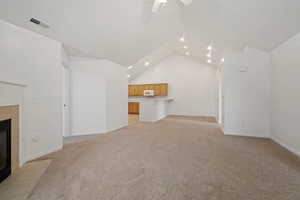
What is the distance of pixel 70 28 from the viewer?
8.49 feet

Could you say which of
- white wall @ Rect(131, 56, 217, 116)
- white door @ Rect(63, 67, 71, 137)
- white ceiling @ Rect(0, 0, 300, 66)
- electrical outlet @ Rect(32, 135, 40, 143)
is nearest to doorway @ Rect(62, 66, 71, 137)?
white door @ Rect(63, 67, 71, 137)

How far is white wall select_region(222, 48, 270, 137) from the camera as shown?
3.56m

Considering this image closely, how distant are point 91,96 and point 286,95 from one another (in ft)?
16.8

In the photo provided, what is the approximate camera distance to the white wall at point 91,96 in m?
3.82

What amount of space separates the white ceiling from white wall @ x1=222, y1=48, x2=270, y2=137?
1.25 ft

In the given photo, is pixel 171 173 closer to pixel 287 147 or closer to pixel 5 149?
pixel 5 149

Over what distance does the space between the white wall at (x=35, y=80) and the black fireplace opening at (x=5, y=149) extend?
0.39 m

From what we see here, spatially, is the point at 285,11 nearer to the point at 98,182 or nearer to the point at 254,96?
the point at 254,96

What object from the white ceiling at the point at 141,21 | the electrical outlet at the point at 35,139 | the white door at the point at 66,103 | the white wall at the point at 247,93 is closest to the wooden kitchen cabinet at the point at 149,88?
the white ceiling at the point at 141,21

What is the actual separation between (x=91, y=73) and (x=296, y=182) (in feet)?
15.9

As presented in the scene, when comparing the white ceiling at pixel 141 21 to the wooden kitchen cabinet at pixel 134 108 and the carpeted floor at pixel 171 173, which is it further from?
the wooden kitchen cabinet at pixel 134 108

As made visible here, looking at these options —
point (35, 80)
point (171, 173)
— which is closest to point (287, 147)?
point (171, 173)

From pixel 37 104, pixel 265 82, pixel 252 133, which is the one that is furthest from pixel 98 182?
pixel 265 82

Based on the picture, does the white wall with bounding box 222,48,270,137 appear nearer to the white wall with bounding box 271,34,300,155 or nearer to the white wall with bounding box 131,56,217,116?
the white wall with bounding box 271,34,300,155
